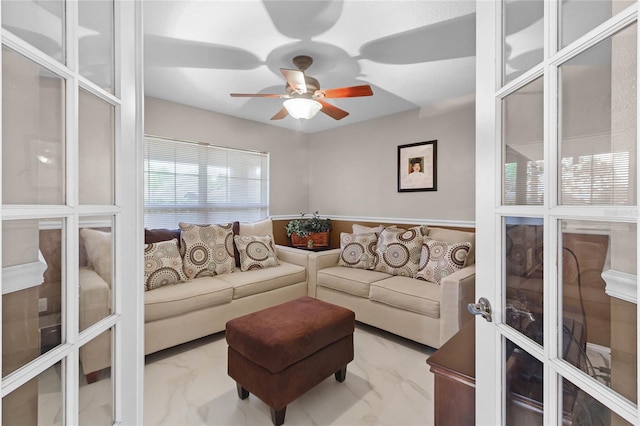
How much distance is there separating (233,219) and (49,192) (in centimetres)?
349

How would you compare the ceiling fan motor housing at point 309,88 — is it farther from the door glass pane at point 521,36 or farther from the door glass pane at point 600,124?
the door glass pane at point 600,124

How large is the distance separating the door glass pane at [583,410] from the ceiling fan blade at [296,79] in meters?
2.06

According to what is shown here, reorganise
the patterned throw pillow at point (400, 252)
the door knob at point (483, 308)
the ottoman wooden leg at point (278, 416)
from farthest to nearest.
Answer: the patterned throw pillow at point (400, 252) < the ottoman wooden leg at point (278, 416) < the door knob at point (483, 308)

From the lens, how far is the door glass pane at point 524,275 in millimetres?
737

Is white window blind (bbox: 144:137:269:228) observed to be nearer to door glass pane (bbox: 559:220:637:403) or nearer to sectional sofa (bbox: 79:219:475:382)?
sectional sofa (bbox: 79:219:475:382)

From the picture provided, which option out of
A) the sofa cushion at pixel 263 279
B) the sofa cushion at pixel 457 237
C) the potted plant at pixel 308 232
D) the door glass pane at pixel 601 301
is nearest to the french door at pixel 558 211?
the door glass pane at pixel 601 301

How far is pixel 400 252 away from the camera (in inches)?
126

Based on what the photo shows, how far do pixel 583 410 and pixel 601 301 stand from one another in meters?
0.24

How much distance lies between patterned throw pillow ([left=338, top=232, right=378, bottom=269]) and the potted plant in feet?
2.66

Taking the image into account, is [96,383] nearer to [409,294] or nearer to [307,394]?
[307,394]

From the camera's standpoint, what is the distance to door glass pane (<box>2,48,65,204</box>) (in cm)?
54

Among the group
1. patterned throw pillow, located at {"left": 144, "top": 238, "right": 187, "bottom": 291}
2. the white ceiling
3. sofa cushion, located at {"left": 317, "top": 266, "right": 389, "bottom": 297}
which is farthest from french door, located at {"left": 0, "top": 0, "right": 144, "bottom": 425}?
sofa cushion, located at {"left": 317, "top": 266, "right": 389, "bottom": 297}

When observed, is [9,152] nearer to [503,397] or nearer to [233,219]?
[503,397]

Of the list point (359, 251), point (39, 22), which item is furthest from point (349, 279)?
point (39, 22)
